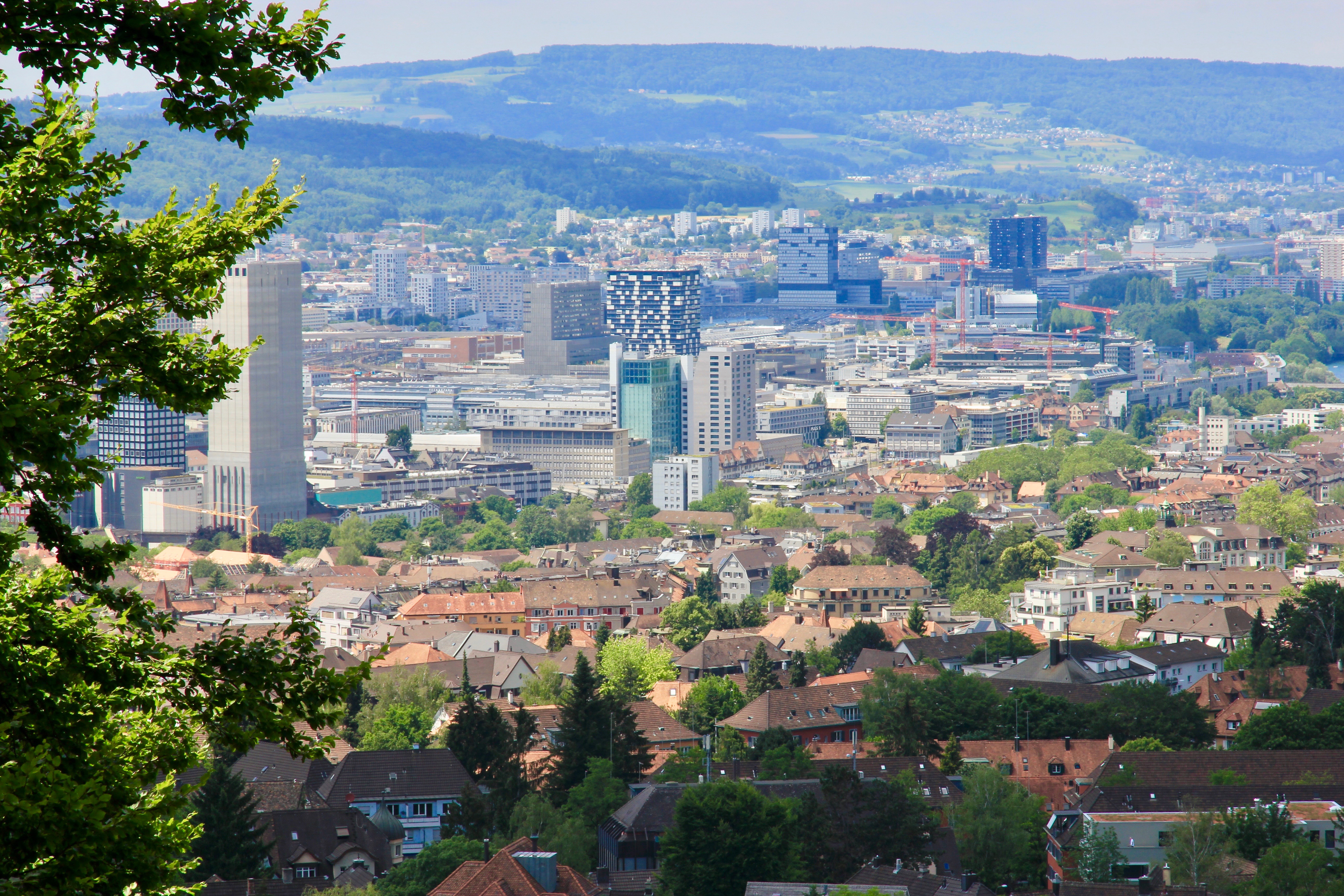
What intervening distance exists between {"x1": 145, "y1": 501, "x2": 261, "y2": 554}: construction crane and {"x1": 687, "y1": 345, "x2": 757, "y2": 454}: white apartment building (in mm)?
31153

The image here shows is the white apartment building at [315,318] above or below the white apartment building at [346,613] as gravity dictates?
above

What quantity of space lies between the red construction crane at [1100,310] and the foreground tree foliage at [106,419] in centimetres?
15596

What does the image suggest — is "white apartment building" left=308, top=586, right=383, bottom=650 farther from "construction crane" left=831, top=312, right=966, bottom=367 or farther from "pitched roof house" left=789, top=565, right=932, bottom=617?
"construction crane" left=831, top=312, right=966, bottom=367

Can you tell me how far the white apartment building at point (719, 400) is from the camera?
107 metres

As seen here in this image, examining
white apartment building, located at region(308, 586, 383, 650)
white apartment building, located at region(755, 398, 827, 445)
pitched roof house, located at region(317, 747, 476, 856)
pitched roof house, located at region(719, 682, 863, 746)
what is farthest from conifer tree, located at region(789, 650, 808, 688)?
white apartment building, located at region(755, 398, 827, 445)

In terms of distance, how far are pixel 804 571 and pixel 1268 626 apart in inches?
860

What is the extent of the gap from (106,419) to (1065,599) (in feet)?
168

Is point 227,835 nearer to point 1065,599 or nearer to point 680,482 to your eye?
point 1065,599

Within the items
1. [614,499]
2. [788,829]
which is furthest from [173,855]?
[614,499]

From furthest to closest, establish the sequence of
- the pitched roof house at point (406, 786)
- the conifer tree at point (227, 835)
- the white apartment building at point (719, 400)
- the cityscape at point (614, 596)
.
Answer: the white apartment building at point (719, 400)
the pitched roof house at point (406, 786)
the conifer tree at point (227, 835)
the cityscape at point (614, 596)

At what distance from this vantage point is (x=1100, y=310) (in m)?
172

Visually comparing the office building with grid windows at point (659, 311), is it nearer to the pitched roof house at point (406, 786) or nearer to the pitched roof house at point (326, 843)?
the pitched roof house at point (406, 786)

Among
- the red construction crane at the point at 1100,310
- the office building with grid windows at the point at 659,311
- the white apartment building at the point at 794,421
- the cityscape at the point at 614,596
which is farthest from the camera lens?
the red construction crane at the point at 1100,310

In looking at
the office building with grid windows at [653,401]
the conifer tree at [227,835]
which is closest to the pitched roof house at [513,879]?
the conifer tree at [227,835]
